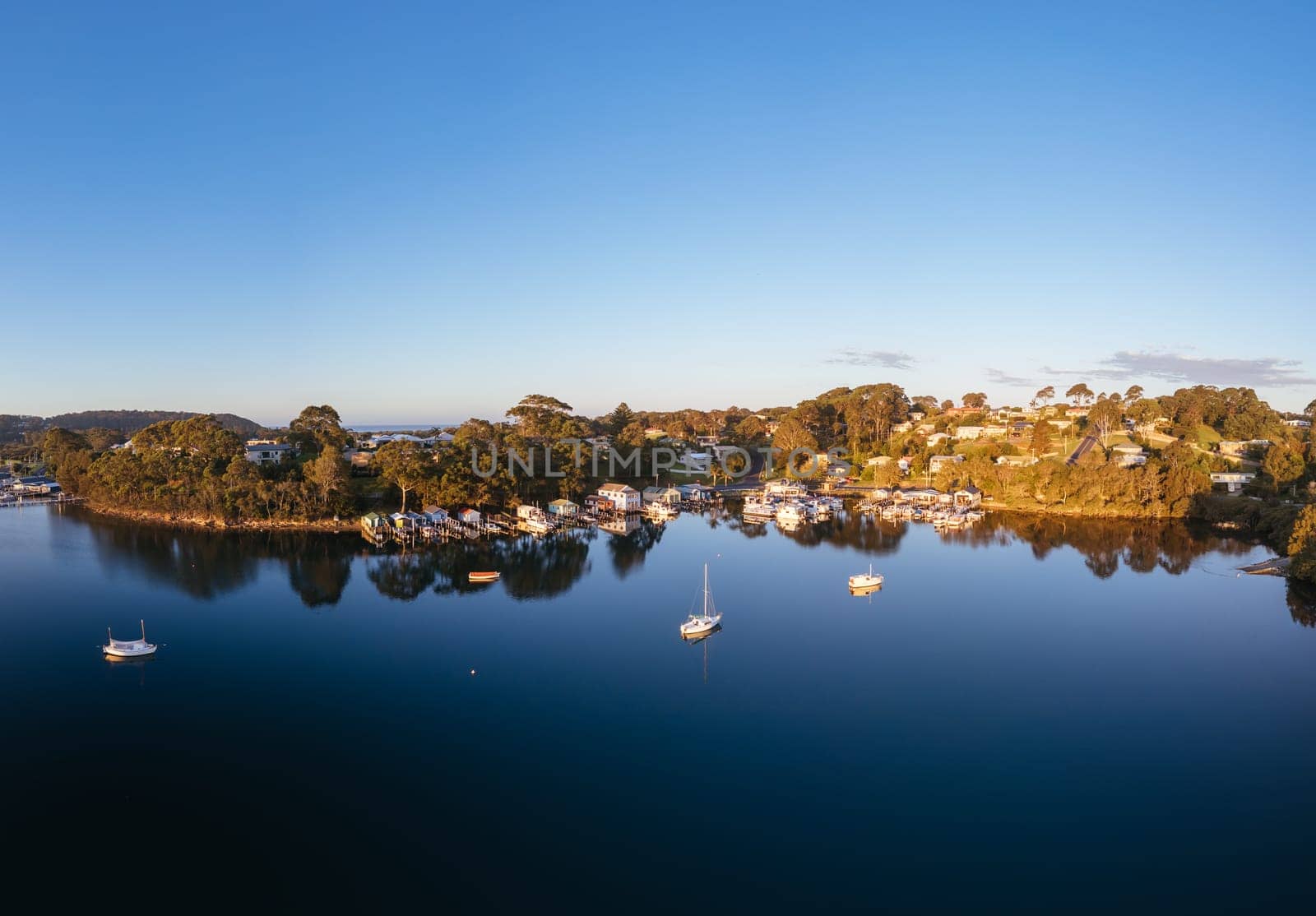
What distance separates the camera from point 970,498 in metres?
39.0

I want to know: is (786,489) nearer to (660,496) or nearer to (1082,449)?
(660,496)

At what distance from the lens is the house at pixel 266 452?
1516 inches

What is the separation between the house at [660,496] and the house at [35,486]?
126ft

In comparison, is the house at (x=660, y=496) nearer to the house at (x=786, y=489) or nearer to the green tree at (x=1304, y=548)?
the house at (x=786, y=489)

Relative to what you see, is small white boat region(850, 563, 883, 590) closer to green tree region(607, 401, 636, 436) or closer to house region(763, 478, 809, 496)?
house region(763, 478, 809, 496)

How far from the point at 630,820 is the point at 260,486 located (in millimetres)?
27797

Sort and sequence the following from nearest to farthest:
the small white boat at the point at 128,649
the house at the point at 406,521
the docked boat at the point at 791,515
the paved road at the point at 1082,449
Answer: the small white boat at the point at 128,649 → the house at the point at 406,521 → the docked boat at the point at 791,515 → the paved road at the point at 1082,449

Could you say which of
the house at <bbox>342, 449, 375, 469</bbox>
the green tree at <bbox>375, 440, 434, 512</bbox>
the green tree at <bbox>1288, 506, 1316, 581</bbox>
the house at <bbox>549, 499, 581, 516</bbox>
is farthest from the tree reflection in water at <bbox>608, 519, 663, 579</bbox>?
the green tree at <bbox>1288, 506, 1316, 581</bbox>

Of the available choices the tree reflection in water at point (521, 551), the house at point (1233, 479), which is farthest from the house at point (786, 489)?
the house at point (1233, 479)

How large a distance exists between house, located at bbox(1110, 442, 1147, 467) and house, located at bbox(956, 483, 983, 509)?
866 cm

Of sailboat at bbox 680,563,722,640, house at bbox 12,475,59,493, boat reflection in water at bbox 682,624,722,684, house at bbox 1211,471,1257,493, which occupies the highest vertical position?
house at bbox 12,475,59,493

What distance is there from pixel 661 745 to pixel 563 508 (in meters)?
23.0

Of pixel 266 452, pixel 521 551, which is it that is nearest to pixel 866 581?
pixel 521 551

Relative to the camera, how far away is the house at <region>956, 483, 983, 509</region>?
3878cm
